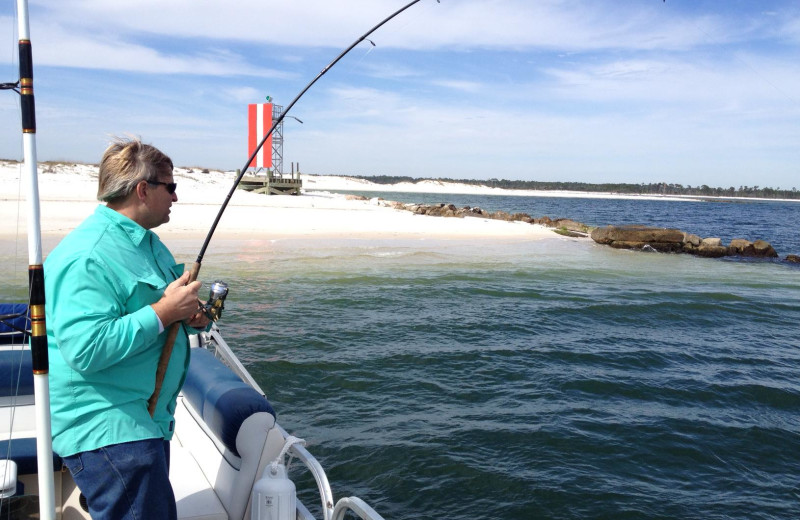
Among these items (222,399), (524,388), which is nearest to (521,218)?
(524,388)

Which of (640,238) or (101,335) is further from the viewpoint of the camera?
(640,238)

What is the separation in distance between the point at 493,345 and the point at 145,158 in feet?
23.6

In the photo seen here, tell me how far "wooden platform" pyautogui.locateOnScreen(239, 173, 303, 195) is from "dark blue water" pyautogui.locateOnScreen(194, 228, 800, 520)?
16867 millimetres

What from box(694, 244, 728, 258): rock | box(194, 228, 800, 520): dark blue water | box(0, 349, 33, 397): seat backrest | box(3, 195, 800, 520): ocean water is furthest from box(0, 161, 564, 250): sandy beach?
box(0, 349, 33, 397): seat backrest

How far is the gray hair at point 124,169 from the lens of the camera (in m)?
1.96

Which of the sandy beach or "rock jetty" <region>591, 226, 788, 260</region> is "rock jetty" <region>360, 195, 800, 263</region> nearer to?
"rock jetty" <region>591, 226, 788, 260</region>

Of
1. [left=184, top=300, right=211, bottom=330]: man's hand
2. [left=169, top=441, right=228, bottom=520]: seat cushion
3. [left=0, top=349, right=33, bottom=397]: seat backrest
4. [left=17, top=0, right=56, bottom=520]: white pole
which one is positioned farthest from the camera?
[left=0, top=349, right=33, bottom=397]: seat backrest

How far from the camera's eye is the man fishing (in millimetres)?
1789

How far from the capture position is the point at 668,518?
467 cm

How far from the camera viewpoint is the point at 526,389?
7.12 m

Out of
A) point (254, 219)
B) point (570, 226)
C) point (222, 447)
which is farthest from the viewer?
point (570, 226)

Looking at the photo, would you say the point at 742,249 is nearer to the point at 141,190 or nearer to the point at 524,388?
the point at 524,388

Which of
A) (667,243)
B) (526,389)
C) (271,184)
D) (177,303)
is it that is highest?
(271,184)

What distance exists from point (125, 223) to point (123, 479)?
74 centimetres
